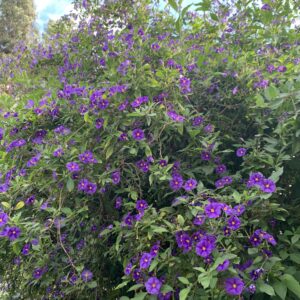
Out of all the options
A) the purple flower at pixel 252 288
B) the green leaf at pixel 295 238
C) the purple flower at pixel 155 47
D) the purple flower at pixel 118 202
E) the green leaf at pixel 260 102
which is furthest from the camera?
the purple flower at pixel 155 47

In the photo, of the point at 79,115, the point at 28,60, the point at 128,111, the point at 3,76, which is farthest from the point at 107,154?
the point at 3,76

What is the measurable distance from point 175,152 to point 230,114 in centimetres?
40

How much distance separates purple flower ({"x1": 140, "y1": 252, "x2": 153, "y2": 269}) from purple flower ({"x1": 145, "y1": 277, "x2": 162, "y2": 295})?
0.05 m

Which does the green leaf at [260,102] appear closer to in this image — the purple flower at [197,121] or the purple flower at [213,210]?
the purple flower at [197,121]

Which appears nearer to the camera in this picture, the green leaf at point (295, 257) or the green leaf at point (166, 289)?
the green leaf at point (166, 289)

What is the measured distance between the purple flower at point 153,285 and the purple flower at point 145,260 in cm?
5

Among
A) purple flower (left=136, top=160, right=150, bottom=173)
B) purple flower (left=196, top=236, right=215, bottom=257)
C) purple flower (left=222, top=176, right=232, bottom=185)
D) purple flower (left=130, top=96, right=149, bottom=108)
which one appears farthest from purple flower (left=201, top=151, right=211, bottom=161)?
purple flower (left=196, top=236, right=215, bottom=257)

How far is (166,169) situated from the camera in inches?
63.6

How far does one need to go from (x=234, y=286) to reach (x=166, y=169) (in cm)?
53

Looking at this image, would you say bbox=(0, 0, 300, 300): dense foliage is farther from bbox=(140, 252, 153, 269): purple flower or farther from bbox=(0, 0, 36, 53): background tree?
bbox=(0, 0, 36, 53): background tree

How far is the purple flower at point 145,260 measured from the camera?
1.45 meters

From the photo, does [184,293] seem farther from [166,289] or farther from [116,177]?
[116,177]

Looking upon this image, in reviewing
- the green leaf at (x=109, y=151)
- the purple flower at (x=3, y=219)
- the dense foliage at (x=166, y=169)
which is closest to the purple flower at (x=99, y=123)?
the dense foliage at (x=166, y=169)

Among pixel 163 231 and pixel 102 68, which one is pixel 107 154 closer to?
pixel 163 231
